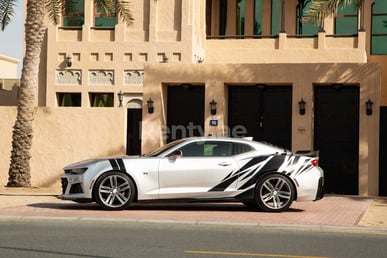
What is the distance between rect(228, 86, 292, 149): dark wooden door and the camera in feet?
75.3

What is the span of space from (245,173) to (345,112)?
6.89 m

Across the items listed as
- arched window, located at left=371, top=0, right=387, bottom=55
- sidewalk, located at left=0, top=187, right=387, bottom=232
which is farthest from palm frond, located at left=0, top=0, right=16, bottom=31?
arched window, located at left=371, top=0, right=387, bottom=55

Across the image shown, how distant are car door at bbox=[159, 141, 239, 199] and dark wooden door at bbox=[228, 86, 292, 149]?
6556mm

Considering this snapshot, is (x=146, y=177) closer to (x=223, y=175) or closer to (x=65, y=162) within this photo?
(x=223, y=175)

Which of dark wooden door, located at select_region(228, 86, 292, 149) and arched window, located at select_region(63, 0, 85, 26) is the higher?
arched window, located at select_region(63, 0, 85, 26)

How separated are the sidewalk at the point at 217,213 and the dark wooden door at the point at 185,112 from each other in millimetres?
4704

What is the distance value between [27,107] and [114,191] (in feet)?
24.5

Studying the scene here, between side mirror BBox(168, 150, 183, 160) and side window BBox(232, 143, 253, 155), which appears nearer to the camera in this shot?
side mirror BBox(168, 150, 183, 160)

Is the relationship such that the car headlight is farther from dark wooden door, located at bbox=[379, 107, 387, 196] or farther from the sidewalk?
dark wooden door, located at bbox=[379, 107, 387, 196]

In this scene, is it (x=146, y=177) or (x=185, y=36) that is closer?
(x=146, y=177)

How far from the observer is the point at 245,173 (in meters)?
16.5

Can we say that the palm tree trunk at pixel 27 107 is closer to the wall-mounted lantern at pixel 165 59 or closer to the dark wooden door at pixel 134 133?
the dark wooden door at pixel 134 133

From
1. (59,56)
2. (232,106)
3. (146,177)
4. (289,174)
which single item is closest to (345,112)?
(232,106)

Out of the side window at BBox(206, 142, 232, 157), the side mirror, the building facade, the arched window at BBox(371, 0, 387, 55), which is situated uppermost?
the arched window at BBox(371, 0, 387, 55)
